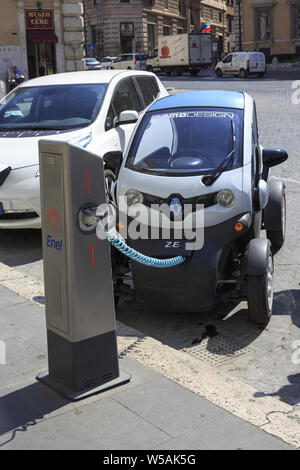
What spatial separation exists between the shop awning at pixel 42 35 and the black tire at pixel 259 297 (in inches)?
1098

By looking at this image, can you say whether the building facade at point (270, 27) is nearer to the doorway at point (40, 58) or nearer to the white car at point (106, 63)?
the white car at point (106, 63)

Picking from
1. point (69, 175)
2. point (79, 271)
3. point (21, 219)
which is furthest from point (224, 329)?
point (21, 219)

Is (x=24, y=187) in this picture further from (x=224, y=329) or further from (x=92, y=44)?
(x=92, y=44)

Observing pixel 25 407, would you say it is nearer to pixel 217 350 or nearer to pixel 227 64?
pixel 217 350

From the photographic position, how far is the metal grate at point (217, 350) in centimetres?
485

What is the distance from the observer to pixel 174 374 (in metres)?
4.18

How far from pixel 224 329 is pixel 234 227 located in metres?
0.84

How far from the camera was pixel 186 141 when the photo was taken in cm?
600

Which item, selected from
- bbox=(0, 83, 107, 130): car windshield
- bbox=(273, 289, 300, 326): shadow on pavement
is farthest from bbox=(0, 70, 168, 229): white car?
bbox=(273, 289, 300, 326): shadow on pavement

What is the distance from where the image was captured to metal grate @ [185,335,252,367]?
4.85 metres

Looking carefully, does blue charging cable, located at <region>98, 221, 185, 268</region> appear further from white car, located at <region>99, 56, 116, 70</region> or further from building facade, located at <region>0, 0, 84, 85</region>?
white car, located at <region>99, 56, 116, 70</region>

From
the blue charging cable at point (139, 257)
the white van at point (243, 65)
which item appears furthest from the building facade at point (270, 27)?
the blue charging cable at point (139, 257)

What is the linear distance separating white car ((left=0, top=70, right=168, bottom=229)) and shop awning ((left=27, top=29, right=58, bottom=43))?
22.7 m
